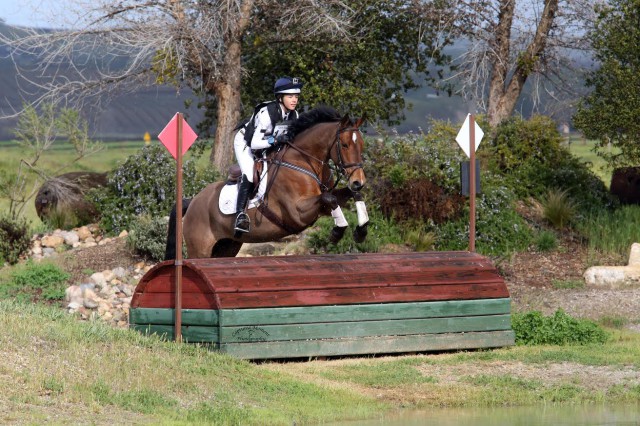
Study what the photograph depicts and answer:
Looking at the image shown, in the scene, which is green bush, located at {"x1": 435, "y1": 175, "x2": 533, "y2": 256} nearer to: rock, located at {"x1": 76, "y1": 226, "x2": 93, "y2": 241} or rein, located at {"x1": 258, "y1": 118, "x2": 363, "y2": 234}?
rock, located at {"x1": 76, "y1": 226, "x2": 93, "y2": 241}

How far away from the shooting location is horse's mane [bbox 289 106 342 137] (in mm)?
13117

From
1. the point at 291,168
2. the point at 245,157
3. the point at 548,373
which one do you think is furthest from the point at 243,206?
the point at 548,373

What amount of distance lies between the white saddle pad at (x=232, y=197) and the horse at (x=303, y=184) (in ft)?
0.06

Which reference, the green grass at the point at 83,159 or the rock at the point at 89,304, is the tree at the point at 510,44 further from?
the green grass at the point at 83,159

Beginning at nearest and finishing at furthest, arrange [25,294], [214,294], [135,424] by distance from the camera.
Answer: [135,424] < [214,294] < [25,294]

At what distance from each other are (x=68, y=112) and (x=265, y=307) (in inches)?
478

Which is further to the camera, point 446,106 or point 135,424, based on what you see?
point 446,106

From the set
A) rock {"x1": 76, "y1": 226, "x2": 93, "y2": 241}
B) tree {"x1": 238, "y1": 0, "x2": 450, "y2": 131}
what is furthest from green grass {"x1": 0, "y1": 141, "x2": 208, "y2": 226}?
rock {"x1": 76, "y1": 226, "x2": 93, "y2": 241}

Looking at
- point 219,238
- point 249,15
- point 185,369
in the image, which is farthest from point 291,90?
point 249,15

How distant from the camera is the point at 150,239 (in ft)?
61.7

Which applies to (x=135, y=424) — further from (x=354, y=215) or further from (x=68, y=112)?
(x=68, y=112)

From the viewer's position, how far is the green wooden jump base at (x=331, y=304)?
11.6 meters

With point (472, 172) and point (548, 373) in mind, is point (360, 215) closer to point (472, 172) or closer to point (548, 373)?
point (548, 373)

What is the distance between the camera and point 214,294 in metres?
11.5
